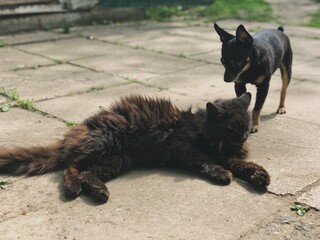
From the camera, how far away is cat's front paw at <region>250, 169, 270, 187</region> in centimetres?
329

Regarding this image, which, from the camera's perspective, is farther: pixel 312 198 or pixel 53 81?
pixel 53 81

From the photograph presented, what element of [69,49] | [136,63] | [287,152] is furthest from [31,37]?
[287,152]

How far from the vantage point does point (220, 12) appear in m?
12.0

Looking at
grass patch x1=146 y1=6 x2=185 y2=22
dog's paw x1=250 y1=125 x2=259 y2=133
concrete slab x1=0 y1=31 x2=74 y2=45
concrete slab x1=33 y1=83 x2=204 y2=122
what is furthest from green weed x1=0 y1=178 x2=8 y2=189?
grass patch x1=146 y1=6 x2=185 y2=22

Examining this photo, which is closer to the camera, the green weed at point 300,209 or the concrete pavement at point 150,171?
the concrete pavement at point 150,171

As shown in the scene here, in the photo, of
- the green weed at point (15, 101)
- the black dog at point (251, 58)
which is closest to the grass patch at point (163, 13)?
the green weed at point (15, 101)

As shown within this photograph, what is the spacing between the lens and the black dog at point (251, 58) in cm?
423

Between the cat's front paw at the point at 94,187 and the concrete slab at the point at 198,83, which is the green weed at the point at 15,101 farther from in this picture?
the cat's front paw at the point at 94,187

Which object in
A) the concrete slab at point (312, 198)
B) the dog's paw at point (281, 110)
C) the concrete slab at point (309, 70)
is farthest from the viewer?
the concrete slab at point (309, 70)

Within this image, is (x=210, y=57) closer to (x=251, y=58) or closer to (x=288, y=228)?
(x=251, y=58)

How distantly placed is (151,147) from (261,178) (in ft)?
2.91

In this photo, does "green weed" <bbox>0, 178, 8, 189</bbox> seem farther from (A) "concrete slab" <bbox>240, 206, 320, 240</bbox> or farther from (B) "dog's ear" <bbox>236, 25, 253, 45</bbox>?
(B) "dog's ear" <bbox>236, 25, 253, 45</bbox>

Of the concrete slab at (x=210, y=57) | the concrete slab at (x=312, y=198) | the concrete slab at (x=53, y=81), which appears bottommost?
the concrete slab at (x=312, y=198)

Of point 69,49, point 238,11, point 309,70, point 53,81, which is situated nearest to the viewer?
point 53,81
